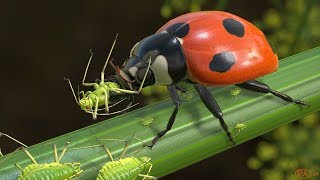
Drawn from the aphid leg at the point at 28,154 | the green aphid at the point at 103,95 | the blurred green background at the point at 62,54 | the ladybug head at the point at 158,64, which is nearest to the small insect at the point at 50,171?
the aphid leg at the point at 28,154

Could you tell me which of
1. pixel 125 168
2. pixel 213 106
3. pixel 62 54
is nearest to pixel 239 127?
pixel 213 106

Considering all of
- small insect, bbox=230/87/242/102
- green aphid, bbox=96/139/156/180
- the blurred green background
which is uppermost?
green aphid, bbox=96/139/156/180

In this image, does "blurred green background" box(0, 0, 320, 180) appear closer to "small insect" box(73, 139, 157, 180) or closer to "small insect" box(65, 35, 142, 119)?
"small insect" box(65, 35, 142, 119)

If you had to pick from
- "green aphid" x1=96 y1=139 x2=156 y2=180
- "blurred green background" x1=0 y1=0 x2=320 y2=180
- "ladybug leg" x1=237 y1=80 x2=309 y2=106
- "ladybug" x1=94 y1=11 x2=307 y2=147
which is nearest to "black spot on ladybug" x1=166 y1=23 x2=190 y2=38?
"ladybug" x1=94 y1=11 x2=307 y2=147

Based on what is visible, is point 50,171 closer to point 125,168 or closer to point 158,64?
point 125,168

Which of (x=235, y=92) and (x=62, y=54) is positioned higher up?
(x=235, y=92)

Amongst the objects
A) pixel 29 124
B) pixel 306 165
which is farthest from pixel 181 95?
pixel 29 124

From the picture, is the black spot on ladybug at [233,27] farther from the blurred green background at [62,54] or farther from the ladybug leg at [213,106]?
the blurred green background at [62,54]
